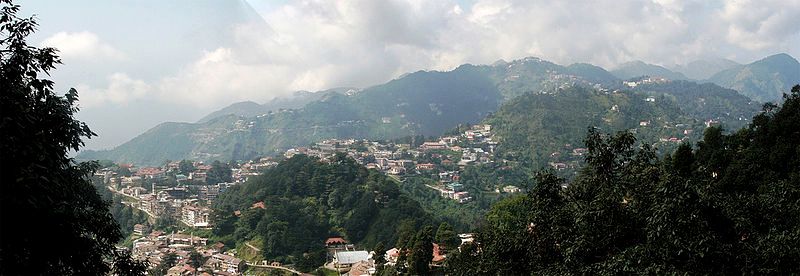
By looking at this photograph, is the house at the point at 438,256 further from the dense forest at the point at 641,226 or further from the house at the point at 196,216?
the house at the point at 196,216

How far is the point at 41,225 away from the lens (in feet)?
11.9

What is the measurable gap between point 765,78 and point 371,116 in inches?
5828

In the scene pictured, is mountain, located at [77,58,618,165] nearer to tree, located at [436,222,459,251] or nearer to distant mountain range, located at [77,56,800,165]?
distant mountain range, located at [77,56,800,165]

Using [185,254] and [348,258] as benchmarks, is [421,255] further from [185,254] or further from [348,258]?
[185,254]

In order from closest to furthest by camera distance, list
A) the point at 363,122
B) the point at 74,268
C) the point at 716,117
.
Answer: the point at 74,268 < the point at 716,117 < the point at 363,122

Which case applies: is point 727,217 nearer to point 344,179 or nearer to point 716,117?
point 344,179

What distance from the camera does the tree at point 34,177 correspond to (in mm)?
3105

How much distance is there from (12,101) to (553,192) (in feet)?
17.7

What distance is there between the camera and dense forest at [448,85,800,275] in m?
4.52

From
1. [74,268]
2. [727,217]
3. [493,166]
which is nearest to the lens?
[74,268]

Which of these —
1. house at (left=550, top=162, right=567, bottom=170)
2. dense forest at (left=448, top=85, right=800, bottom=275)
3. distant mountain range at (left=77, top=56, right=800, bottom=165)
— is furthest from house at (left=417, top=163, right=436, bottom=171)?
dense forest at (left=448, top=85, right=800, bottom=275)

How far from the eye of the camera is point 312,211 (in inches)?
1479

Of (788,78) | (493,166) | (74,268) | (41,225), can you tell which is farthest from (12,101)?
(788,78)

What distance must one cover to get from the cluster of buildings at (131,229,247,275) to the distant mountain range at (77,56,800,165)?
5754cm
